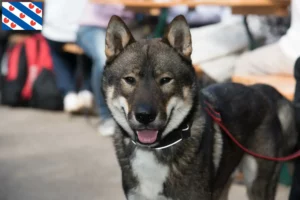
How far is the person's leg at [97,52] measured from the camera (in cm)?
652

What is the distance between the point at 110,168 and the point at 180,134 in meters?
2.37

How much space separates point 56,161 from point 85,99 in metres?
1.88

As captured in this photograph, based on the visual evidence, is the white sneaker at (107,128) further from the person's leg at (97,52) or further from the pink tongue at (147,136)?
the pink tongue at (147,136)

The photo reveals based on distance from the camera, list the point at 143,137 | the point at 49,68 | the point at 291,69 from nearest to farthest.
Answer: the point at 143,137 → the point at 291,69 → the point at 49,68

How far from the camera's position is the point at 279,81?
446 cm

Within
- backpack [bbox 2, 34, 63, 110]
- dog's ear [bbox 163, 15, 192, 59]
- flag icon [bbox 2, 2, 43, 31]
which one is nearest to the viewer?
flag icon [bbox 2, 2, 43, 31]

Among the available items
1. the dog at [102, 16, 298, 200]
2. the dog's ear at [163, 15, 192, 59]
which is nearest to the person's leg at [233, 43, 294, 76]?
the dog at [102, 16, 298, 200]

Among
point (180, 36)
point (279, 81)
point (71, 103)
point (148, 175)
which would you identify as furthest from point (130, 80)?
point (71, 103)

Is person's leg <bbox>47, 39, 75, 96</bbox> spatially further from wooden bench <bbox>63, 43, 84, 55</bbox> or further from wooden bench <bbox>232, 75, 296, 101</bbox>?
wooden bench <bbox>232, 75, 296, 101</bbox>

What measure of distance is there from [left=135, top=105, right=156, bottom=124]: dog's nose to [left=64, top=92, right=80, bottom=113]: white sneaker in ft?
14.8

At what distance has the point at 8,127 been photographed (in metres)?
6.98

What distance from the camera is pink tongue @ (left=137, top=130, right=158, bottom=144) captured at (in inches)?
115

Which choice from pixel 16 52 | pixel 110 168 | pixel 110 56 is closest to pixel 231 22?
pixel 110 168

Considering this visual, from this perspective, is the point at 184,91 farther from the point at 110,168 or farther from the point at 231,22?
the point at 231,22
